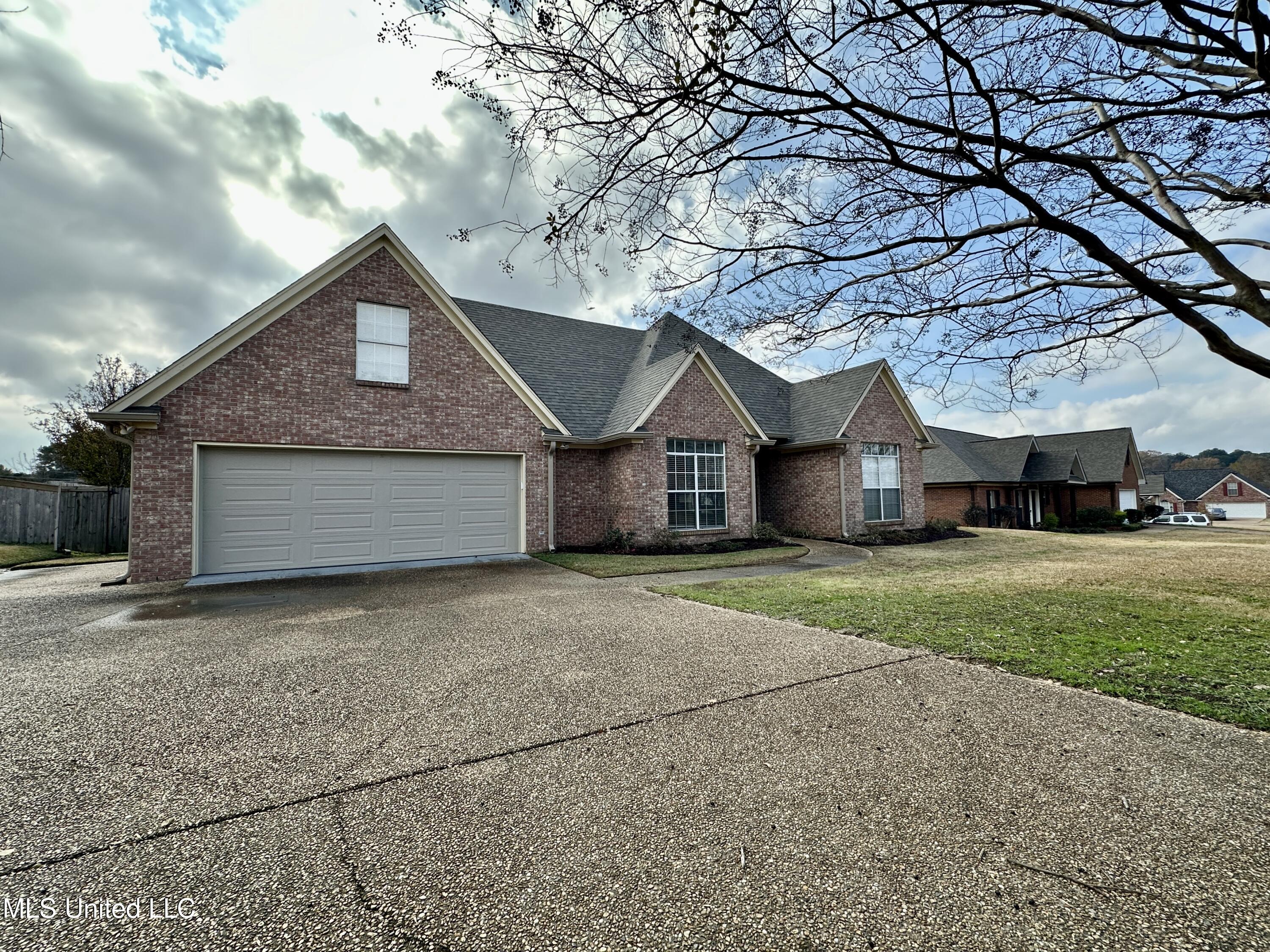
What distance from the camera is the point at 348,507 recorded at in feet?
37.2

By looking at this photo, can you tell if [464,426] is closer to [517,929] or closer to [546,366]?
[546,366]

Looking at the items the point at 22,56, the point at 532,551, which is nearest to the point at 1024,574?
the point at 532,551

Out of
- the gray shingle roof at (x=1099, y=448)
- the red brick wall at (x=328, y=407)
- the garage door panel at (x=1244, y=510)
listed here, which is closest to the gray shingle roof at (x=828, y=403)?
the red brick wall at (x=328, y=407)

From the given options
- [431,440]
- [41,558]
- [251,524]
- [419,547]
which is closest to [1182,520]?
[431,440]

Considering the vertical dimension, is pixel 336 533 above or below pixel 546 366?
below

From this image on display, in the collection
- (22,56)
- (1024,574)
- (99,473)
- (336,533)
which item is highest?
(22,56)

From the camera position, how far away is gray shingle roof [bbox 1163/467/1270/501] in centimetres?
6500

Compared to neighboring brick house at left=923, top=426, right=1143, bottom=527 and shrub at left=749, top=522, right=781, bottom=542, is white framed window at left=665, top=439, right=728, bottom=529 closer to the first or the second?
shrub at left=749, top=522, right=781, bottom=542

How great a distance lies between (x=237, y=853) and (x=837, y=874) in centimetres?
252

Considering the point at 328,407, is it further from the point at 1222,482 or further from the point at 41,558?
the point at 1222,482

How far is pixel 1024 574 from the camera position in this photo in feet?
34.5

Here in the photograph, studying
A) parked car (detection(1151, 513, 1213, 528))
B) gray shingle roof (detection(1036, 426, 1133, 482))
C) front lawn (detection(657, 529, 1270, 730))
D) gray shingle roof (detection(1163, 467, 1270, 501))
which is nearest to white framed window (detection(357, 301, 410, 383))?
front lawn (detection(657, 529, 1270, 730))

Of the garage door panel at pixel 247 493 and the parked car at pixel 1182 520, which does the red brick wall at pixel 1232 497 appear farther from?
the garage door panel at pixel 247 493

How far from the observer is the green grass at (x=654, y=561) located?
35.9 feet
